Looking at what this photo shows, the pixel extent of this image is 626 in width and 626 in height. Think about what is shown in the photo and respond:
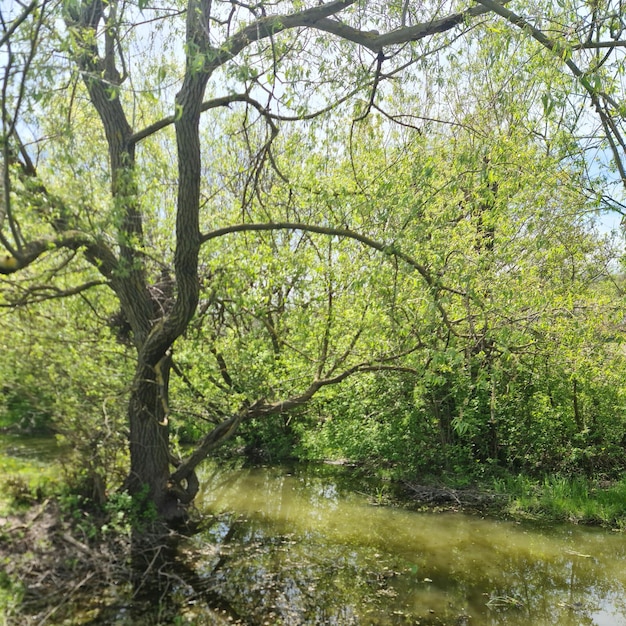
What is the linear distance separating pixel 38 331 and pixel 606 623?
7.21m

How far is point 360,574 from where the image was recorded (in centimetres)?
620

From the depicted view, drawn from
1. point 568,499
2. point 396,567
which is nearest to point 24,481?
point 396,567

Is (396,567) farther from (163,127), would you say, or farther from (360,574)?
(163,127)

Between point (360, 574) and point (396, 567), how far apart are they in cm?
54

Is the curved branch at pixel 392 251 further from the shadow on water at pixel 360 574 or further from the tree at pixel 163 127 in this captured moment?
the shadow on water at pixel 360 574

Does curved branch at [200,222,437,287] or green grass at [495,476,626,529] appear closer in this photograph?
curved branch at [200,222,437,287]

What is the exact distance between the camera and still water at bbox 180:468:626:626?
5.36 meters

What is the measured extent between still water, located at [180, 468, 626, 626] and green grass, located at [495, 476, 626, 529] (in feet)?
1.28

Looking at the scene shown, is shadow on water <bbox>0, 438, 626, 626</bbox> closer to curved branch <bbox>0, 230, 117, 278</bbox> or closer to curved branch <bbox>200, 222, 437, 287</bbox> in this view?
curved branch <bbox>0, 230, 117, 278</bbox>

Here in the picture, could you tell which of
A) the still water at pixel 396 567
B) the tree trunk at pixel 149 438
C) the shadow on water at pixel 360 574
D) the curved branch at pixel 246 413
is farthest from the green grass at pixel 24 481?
the still water at pixel 396 567

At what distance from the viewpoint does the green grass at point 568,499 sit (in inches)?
326

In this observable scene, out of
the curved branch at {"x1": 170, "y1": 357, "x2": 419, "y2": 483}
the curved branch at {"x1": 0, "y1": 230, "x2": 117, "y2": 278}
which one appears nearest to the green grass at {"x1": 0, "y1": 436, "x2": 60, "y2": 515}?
the curved branch at {"x1": 170, "y1": 357, "x2": 419, "y2": 483}

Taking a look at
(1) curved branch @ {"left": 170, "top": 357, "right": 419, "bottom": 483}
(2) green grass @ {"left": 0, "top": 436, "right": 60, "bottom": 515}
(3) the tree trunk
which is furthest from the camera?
(1) curved branch @ {"left": 170, "top": 357, "right": 419, "bottom": 483}

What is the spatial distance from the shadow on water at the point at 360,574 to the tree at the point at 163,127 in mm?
1103
